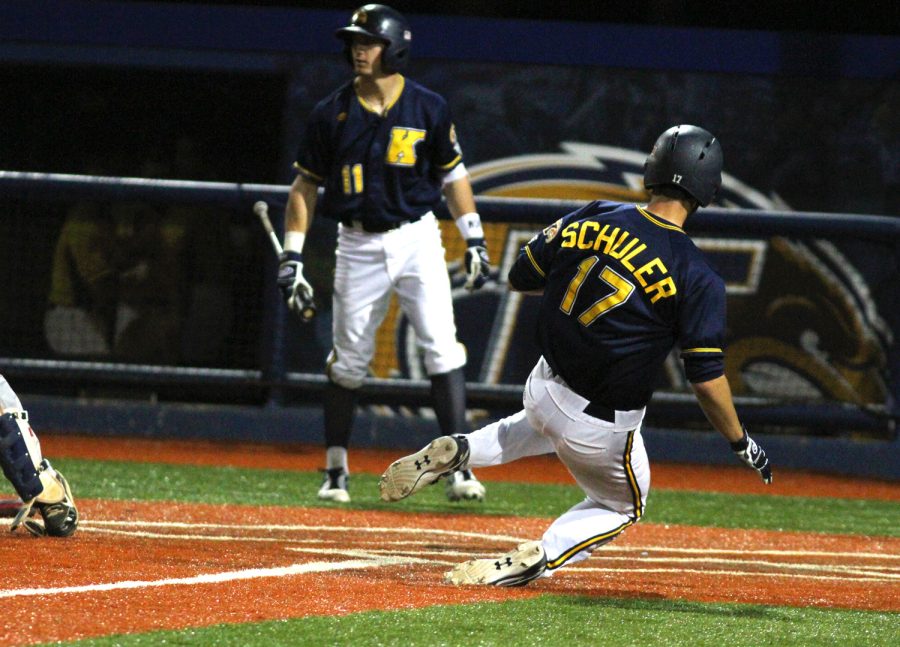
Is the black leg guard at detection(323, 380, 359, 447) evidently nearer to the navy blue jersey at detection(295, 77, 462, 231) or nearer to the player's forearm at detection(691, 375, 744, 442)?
the navy blue jersey at detection(295, 77, 462, 231)

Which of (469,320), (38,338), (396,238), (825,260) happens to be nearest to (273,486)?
(396,238)

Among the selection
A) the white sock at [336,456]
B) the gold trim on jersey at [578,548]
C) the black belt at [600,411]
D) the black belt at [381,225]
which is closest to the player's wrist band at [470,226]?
the black belt at [381,225]

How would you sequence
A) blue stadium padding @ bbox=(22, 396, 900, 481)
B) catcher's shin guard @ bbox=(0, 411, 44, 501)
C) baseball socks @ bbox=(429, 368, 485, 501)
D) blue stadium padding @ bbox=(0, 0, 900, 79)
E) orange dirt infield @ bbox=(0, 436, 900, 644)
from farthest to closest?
1. blue stadium padding @ bbox=(0, 0, 900, 79)
2. blue stadium padding @ bbox=(22, 396, 900, 481)
3. baseball socks @ bbox=(429, 368, 485, 501)
4. catcher's shin guard @ bbox=(0, 411, 44, 501)
5. orange dirt infield @ bbox=(0, 436, 900, 644)

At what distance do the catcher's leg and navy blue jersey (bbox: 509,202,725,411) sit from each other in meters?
1.53

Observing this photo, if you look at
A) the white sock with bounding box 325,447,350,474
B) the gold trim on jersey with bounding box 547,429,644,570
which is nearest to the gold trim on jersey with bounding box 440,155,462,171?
the white sock with bounding box 325,447,350,474

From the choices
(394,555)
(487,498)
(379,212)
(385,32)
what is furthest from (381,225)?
(394,555)

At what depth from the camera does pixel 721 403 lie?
395cm

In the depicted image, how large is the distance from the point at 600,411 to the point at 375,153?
227 cm

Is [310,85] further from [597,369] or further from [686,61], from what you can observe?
[597,369]

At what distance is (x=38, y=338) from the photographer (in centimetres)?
944

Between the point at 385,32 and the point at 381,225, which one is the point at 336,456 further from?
the point at 385,32

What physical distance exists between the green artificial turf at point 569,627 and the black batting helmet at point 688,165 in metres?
1.11

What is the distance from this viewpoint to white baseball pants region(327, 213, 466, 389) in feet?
20.1

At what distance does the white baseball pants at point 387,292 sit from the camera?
6129mm
